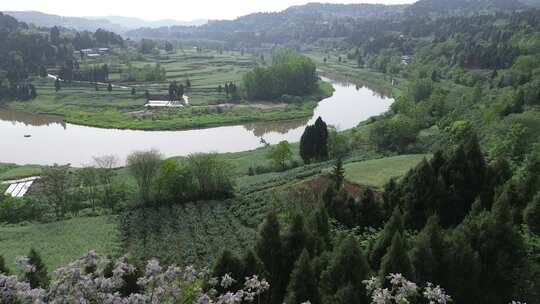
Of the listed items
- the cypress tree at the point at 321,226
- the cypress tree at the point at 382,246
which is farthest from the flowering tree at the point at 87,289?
the cypress tree at the point at 321,226

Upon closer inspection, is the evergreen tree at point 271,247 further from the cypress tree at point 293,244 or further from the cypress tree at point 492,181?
the cypress tree at point 492,181

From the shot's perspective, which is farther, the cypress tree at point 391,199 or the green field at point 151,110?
the green field at point 151,110

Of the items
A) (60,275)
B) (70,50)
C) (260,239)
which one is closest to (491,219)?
(260,239)

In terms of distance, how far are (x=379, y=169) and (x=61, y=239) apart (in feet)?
71.6

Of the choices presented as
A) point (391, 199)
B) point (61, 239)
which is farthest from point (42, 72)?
point (391, 199)

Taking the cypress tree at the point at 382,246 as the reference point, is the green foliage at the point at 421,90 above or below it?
below

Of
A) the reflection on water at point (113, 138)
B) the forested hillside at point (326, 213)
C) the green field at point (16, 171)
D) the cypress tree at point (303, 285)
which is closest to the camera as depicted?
the forested hillside at point (326, 213)

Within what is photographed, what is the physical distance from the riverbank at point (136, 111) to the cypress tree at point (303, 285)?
47891 millimetres

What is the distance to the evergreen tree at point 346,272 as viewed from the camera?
42.5 feet

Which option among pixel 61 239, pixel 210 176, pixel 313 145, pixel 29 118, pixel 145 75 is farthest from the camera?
pixel 145 75

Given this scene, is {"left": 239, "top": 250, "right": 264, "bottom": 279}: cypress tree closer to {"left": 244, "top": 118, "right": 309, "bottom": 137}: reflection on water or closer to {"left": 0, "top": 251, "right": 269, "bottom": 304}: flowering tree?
{"left": 0, "top": 251, "right": 269, "bottom": 304}: flowering tree

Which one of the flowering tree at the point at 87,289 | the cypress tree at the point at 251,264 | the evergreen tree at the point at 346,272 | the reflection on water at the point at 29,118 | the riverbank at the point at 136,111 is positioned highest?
the flowering tree at the point at 87,289

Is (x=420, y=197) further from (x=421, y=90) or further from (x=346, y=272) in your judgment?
(x=421, y=90)

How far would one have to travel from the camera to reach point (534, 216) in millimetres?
17391
